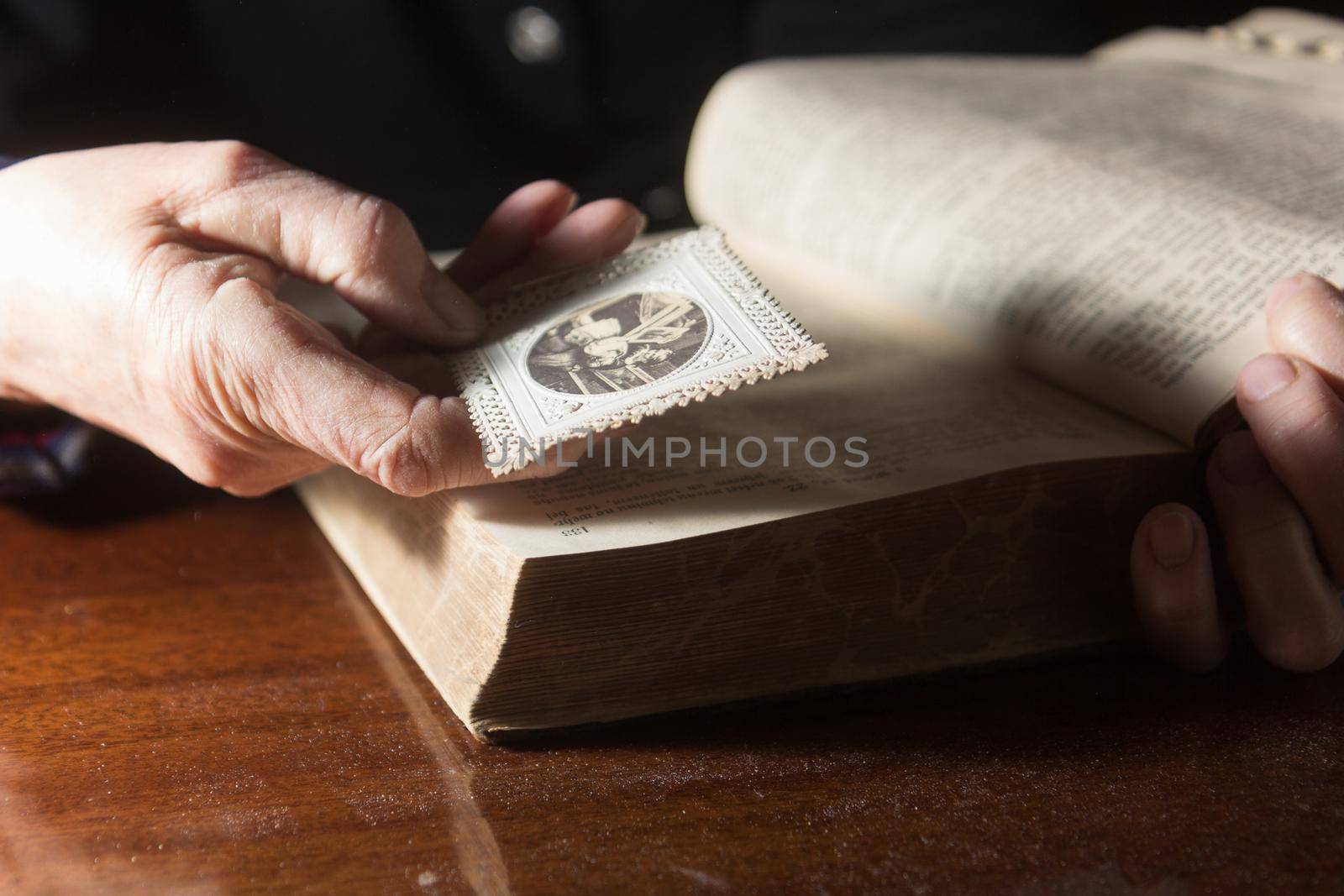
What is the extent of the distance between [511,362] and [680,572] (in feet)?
0.52

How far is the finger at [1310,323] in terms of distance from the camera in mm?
570

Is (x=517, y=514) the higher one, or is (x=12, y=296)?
(x=12, y=296)

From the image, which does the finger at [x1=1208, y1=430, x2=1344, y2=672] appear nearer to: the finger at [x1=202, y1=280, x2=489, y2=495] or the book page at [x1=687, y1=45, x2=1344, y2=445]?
the book page at [x1=687, y1=45, x2=1344, y2=445]

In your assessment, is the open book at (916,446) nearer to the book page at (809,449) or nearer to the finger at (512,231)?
the book page at (809,449)

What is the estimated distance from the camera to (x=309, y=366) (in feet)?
1.74

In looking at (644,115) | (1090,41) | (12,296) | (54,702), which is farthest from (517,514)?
(1090,41)

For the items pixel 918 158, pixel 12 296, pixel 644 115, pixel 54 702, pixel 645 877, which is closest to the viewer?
pixel 645 877

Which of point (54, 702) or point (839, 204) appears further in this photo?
point (839, 204)

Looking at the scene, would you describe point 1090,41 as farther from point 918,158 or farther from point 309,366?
point 309,366

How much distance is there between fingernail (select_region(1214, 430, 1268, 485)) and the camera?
570 millimetres

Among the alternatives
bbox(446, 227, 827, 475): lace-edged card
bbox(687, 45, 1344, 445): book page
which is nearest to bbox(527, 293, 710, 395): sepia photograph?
bbox(446, 227, 827, 475): lace-edged card

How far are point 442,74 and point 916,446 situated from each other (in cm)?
93

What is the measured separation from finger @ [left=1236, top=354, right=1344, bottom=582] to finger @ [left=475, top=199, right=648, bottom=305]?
0.36 meters

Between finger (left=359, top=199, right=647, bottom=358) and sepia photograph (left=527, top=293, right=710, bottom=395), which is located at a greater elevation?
finger (left=359, top=199, right=647, bottom=358)
